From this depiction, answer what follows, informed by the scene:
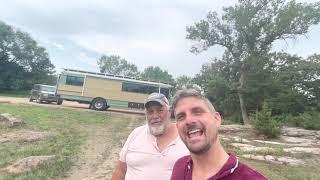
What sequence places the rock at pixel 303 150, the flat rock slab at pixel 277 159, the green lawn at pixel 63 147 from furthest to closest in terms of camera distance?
the rock at pixel 303 150
the flat rock slab at pixel 277 159
the green lawn at pixel 63 147

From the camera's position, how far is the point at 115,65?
10694cm

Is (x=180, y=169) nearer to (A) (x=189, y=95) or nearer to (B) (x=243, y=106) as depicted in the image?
(A) (x=189, y=95)

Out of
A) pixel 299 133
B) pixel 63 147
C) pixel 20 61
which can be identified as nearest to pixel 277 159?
pixel 63 147

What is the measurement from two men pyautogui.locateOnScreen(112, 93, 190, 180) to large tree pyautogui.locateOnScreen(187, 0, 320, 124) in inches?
940

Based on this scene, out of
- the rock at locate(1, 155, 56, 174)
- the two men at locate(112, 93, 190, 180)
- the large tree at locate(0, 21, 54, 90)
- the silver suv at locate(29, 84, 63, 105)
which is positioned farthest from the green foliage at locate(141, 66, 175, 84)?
the two men at locate(112, 93, 190, 180)

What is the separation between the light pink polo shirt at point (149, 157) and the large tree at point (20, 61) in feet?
194

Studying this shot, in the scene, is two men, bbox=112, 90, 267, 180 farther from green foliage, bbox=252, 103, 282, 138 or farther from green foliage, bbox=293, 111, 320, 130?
green foliage, bbox=293, 111, 320, 130

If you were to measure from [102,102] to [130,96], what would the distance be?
6.40ft

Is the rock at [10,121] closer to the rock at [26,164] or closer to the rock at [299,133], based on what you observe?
the rock at [26,164]

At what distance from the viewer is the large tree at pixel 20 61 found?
61509 mm

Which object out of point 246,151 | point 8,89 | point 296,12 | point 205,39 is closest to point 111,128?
point 246,151

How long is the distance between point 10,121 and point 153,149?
1506 cm

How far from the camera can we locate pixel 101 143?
15.6 metres

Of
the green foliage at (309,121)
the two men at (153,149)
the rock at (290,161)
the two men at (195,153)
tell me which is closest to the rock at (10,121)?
the rock at (290,161)
